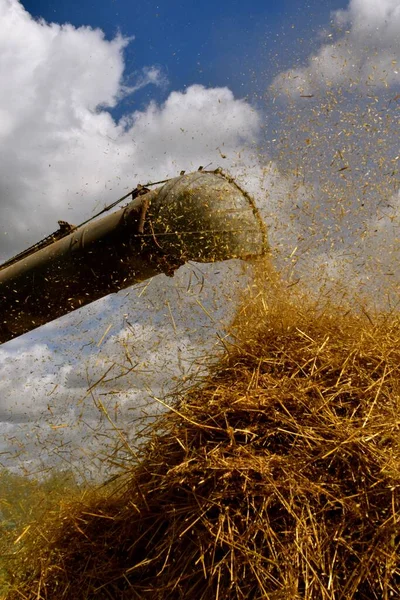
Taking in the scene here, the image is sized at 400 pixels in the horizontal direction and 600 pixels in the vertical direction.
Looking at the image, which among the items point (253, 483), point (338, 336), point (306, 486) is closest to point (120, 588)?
point (253, 483)

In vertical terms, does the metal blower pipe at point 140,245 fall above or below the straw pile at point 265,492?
above

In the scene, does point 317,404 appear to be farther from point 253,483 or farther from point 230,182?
point 230,182

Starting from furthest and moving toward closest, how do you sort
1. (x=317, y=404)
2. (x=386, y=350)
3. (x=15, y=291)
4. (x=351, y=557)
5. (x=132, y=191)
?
1. (x=15, y=291)
2. (x=132, y=191)
3. (x=386, y=350)
4. (x=317, y=404)
5. (x=351, y=557)

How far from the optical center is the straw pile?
81.7 inches

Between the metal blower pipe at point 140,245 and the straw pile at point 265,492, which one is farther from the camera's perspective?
the metal blower pipe at point 140,245

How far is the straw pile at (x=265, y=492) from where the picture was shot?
2076mm

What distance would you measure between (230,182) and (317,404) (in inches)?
61.9

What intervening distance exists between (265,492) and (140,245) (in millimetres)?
1792

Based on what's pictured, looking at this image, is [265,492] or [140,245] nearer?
[265,492]

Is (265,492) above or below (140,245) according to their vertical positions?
below

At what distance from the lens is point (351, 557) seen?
2.09 m

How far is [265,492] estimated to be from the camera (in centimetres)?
216

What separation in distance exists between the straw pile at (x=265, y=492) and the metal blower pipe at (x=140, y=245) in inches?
26.9

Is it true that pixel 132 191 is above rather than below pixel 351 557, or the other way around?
above
